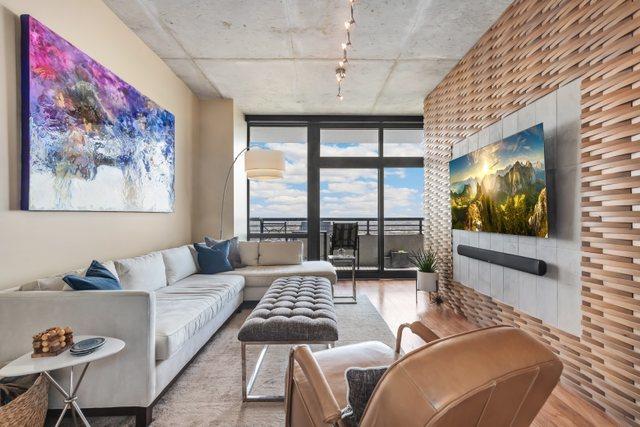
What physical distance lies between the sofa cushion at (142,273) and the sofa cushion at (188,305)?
0.11 meters

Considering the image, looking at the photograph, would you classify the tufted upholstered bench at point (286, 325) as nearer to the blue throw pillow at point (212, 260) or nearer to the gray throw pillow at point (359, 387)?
the gray throw pillow at point (359, 387)

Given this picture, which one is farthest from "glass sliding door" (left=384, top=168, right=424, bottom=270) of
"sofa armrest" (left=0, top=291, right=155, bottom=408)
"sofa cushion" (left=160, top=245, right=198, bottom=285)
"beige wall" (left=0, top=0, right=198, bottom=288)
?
"sofa armrest" (left=0, top=291, right=155, bottom=408)

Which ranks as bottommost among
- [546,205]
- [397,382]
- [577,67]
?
[397,382]

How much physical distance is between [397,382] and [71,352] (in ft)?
5.08

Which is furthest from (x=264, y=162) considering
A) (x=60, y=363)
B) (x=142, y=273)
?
(x=60, y=363)

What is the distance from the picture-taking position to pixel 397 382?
0.79 metres

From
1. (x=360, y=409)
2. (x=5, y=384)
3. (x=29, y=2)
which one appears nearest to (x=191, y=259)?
(x=5, y=384)

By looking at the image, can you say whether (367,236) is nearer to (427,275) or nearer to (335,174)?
(335,174)

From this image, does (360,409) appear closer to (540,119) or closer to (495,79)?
(540,119)

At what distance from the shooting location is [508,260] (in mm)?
2795

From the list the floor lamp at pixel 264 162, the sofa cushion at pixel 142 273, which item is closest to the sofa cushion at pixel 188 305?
the sofa cushion at pixel 142 273

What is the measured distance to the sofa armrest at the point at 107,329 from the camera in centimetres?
178

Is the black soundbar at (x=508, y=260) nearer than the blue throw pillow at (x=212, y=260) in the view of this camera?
Yes

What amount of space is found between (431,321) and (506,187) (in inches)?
66.1
